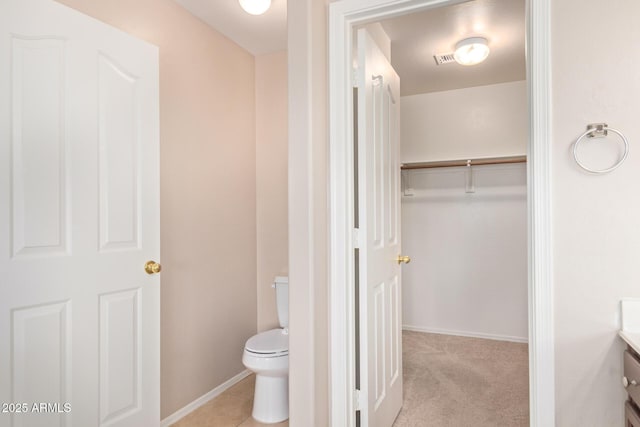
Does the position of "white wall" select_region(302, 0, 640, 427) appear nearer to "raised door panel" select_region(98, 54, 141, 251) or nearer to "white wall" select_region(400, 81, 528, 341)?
"raised door panel" select_region(98, 54, 141, 251)

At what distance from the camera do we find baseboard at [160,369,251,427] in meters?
2.23

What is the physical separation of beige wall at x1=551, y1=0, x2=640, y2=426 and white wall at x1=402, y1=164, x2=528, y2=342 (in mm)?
2506

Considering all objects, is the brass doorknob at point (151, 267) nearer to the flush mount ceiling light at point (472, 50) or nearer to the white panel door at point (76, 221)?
the white panel door at point (76, 221)

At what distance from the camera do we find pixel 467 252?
3.82 m

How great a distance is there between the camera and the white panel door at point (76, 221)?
138 centimetres

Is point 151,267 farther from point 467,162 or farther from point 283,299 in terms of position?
point 467,162

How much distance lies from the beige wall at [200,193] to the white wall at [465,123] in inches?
70.0

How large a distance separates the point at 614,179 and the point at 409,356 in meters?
2.46

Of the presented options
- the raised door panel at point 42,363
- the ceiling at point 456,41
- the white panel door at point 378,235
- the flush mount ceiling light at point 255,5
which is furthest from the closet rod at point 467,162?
the raised door panel at point 42,363

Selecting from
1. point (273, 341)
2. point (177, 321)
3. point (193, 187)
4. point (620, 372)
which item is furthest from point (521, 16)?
point (177, 321)

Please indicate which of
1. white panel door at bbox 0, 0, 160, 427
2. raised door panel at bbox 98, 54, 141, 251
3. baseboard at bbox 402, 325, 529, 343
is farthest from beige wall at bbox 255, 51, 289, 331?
baseboard at bbox 402, 325, 529, 343

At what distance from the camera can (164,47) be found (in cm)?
223

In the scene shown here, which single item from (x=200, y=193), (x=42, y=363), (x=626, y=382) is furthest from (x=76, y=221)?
(x=626, y=382)

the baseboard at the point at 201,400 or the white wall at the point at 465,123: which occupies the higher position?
the white wall at the point at 465,123
